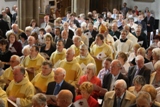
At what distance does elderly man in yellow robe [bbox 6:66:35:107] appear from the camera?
572 cm

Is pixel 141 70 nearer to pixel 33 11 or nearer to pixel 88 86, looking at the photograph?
pixel 88 86

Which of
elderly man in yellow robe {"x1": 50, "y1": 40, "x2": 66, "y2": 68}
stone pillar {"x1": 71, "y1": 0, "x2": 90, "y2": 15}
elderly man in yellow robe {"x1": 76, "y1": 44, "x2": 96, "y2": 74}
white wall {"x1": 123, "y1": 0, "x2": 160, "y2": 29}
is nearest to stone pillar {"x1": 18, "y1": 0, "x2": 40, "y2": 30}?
stone pillar {"x1": 71, "y1": 0, "x2": 90, "y2": 15}

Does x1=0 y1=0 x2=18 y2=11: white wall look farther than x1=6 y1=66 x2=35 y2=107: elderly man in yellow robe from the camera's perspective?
Yes

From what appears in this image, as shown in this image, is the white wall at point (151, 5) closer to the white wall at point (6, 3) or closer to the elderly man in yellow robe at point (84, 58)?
the white wall at point (6, 3)

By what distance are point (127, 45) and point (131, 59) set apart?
1.90 meters

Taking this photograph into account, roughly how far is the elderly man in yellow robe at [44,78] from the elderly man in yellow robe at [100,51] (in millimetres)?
2387

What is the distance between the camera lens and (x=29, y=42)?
8.92 meters

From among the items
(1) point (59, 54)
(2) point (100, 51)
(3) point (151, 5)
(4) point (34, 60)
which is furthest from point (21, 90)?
(3) point (151, 5)

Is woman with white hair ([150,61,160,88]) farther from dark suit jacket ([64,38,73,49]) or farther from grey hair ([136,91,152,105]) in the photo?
dark suit jacket ([64,38,73,49])

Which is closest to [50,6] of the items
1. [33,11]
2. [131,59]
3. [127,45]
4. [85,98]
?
[33,11]

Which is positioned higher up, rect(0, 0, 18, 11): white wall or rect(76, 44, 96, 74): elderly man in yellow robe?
rect(0, 0, 18, 11): white wall

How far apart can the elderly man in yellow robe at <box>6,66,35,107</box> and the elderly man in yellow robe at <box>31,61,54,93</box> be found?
432mm

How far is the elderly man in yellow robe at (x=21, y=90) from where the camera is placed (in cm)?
572

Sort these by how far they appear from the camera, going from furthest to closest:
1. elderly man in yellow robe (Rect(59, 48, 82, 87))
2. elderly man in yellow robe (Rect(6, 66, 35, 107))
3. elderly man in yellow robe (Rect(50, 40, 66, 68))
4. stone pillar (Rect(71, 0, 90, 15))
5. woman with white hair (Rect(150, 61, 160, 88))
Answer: stone pillar (Rect(71, 0, 90, 15)) < elderly man in yellow robe (Rect(50, 40, 66, 68)) < elderly man in yellow robe (Rect(59, 48, 82, 87)) < woman with white hair (Rect(150, 61, 160, 88)) < elderly man in yellow robe (Rect(6, 66, 35, 107))
